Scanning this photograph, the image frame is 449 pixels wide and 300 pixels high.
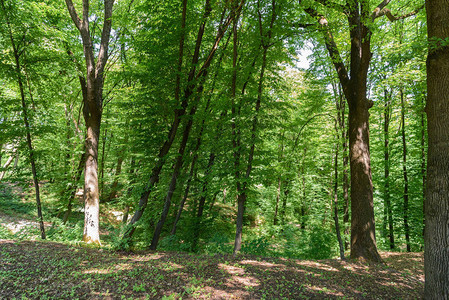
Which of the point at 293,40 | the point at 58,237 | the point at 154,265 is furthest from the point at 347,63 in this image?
the point at 58,237

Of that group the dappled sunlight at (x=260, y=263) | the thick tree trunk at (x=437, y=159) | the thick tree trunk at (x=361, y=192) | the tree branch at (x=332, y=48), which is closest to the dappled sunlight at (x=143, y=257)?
the dappled sunlight at (x=260, y=263)

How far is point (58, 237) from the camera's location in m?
6.84

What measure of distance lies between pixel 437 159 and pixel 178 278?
444cm

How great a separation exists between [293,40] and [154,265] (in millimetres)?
6729

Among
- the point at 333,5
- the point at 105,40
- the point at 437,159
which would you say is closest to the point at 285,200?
the point at 333,5

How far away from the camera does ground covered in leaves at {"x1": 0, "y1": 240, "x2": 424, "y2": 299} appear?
328cm

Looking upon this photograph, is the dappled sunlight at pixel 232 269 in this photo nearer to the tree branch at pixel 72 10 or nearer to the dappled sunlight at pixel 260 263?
the dappled sunlight at pixel 260 263

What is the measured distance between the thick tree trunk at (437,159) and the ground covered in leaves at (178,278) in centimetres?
89

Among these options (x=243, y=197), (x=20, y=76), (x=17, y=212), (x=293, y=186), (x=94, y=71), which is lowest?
(x=17, y=212)

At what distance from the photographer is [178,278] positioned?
366 centimetres

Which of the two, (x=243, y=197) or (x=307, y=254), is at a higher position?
(x=243, y=197)

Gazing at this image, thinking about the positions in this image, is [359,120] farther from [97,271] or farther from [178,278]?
[97,271]

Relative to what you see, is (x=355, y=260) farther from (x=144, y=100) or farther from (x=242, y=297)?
(x=144, y=100)

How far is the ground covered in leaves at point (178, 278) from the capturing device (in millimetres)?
3277
